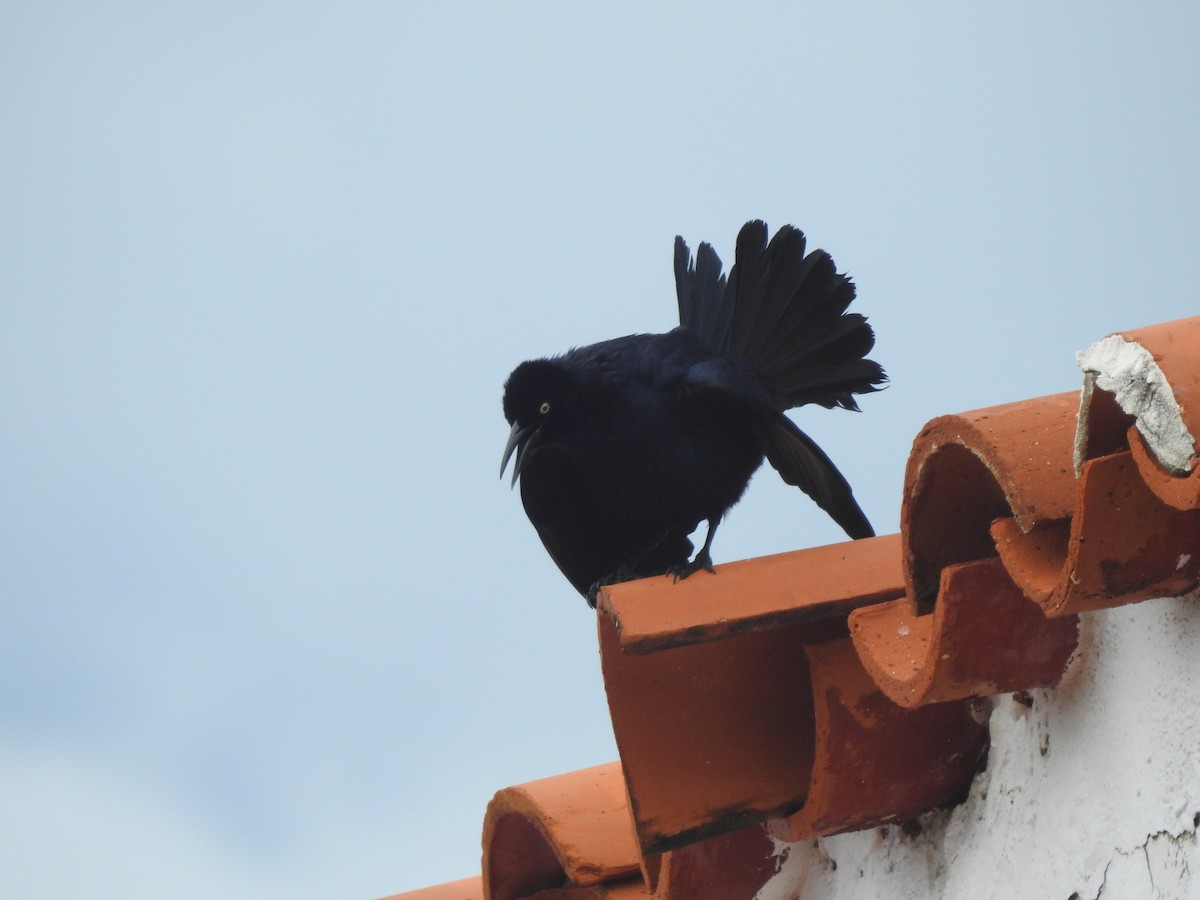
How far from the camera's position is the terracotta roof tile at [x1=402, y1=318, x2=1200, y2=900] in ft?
4.81

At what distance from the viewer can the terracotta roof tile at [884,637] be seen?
147 cm

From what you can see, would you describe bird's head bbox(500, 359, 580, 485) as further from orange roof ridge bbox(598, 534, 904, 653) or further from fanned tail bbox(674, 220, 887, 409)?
orange roof ridge bbox(598, 534, 904, 653)

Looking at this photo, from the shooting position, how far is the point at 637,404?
4035 mm

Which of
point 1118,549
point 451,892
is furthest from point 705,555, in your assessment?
point 1118,549

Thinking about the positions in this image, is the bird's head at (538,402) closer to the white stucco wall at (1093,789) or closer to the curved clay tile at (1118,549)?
the white stucco wall at (1093,789)

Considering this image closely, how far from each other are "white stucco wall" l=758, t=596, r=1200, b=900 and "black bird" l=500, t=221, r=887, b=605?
156cm

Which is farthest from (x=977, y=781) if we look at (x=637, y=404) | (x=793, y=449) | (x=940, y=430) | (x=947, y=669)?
(x=637, y=404)

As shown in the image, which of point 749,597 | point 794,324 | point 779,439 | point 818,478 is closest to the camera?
point 749,597

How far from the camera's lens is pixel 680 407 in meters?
3.95

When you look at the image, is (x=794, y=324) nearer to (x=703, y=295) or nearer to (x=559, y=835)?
(x=703, y=295)

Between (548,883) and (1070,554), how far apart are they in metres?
1.63

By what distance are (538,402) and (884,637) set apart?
2.46 metres

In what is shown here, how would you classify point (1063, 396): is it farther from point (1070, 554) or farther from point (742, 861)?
point (742, 861)

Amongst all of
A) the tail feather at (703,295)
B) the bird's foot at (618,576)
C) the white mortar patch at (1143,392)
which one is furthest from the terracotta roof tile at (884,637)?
the tail feather at (703,295)
